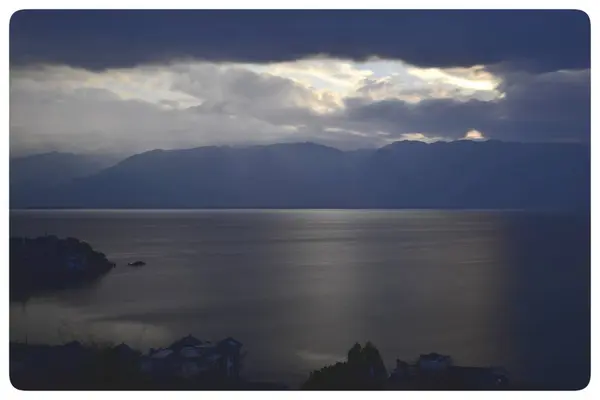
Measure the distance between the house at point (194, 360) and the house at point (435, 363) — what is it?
1.04m

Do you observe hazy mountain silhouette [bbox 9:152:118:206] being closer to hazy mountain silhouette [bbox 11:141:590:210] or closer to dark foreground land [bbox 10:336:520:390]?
hazy mountain silhouette [bbox 11:141:590:210]

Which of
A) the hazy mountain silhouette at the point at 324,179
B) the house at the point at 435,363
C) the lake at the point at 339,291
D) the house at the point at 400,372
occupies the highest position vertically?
the hazy mountain silhouette at the point at 324,179

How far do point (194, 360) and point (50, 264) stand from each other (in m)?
0.99

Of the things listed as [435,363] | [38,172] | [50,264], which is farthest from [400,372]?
[38,172]

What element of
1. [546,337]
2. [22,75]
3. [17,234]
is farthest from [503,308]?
[22,75]

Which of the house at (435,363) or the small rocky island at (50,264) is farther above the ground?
the small rocky island at (50,264)

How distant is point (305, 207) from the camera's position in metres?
3.25

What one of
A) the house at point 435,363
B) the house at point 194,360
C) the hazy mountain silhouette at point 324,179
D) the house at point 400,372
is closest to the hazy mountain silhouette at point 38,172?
the hazy mountain silhouette at point 324,179

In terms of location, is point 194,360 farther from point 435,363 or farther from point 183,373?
point 435,363

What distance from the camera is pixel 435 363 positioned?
117 inches

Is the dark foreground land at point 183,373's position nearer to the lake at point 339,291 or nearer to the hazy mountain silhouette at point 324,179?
the lake at point 339,291

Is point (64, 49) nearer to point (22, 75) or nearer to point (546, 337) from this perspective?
point (22, 75)

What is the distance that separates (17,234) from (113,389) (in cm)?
100

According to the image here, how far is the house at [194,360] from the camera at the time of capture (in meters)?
2.94
